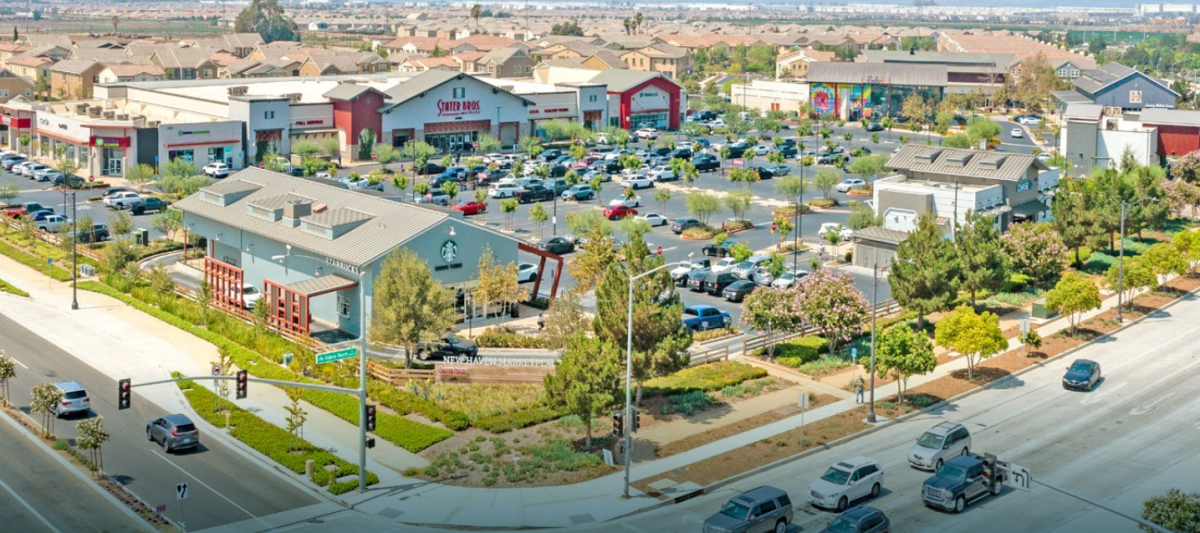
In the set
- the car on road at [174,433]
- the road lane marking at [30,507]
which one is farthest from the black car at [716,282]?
the road lane marking at [30,507]

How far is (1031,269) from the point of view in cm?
6950

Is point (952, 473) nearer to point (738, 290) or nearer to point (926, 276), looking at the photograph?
point (926, 276)

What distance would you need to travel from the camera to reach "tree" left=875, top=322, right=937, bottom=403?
51.6 m

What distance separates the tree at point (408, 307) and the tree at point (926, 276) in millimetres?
21006

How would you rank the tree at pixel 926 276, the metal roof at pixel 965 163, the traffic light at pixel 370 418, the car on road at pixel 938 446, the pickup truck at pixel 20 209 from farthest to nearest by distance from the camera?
the pickup truck at pixel 20 209 < the metal roof at pixel 965 163 < the tree at pixel 926 276 < the car on road at pixel 938 446 < the traffic light at pixel 370 418

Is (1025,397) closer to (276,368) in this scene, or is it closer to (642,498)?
(642,498)

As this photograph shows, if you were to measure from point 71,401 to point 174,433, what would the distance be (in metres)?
6.94

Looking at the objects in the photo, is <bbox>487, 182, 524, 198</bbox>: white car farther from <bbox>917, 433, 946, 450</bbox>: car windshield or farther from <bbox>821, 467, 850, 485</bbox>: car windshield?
<bbox>821, 467, 850, 485</bbox>: car windshield

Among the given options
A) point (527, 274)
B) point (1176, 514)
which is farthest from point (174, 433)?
point (1176, 514)

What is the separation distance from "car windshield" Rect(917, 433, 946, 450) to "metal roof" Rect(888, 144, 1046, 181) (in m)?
40.7

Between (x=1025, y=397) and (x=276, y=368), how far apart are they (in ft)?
101

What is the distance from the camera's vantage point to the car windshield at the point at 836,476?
136 ft

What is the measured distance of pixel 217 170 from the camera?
105 m

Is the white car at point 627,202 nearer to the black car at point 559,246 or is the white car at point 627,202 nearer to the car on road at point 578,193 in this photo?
the car on road at point 578,193
